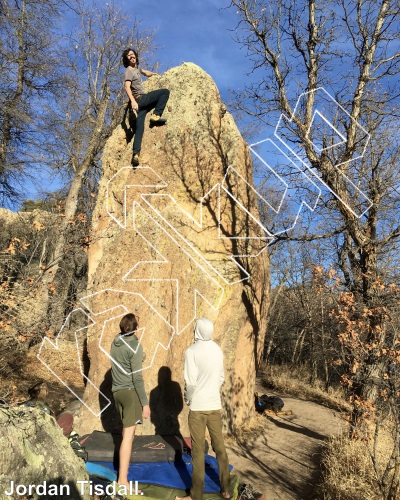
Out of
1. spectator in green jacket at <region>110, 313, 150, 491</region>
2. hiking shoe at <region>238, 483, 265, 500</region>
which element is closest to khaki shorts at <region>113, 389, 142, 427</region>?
spectator in green jacket at <region>110, 313, 150, 491</region>

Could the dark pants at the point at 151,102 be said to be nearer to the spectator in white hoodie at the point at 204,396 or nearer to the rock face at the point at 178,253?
the rock face at the point at 178,253

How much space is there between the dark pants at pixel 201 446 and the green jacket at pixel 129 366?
626 mm

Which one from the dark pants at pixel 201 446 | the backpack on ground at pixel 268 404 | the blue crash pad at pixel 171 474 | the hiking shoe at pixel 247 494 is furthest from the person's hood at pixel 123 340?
the backpack on ground at pixel 268 404

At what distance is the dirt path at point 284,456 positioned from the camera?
5055 mm

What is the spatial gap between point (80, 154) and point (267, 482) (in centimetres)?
1244

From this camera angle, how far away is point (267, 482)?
16.8ft

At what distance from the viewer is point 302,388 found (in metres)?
Result: 12.1

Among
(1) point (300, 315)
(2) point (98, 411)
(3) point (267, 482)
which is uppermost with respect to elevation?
(1) point (300, 315)

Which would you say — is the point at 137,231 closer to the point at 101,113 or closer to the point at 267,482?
the point at 267,482

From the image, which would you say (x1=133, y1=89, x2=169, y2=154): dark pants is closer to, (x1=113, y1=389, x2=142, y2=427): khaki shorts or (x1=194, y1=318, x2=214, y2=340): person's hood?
(x1=194, y1=318, x2=214, y2=340): person's hood

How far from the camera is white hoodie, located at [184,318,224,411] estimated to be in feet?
13.7

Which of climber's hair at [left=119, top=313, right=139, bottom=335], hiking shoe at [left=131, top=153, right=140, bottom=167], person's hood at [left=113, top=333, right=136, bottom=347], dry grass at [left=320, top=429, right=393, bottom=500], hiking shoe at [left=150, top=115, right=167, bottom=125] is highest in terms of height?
hiking shoe at [left=150, top=115, right=167, bottom=125]

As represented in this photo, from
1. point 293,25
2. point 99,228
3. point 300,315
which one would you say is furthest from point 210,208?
point 300,315

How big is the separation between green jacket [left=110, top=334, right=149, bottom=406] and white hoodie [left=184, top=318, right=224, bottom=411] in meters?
0.54
